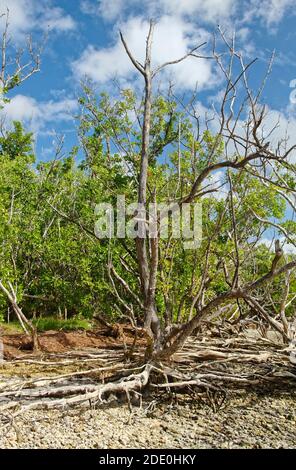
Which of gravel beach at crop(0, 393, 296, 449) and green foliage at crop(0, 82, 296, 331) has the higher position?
green foliage at crop(0, 82, 296, 331)

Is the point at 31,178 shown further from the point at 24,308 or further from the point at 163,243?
the point at 163,243

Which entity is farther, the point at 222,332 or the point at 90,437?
the point at 222,332

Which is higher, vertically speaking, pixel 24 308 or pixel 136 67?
pixel 136 67

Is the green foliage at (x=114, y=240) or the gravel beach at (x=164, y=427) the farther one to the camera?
the green foliage at (x=114, y=240)

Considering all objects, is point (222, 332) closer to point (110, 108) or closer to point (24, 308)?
point (110, 108)

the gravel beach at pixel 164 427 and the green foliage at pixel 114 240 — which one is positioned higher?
the green foliage at pixel 114 240

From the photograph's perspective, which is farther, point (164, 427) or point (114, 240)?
point (114, 240)

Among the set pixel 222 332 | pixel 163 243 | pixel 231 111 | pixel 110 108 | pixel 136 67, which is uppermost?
pixel 110 108

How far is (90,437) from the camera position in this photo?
14.0 ft

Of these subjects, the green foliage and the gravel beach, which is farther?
the green foliage

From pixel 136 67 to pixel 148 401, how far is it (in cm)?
401
